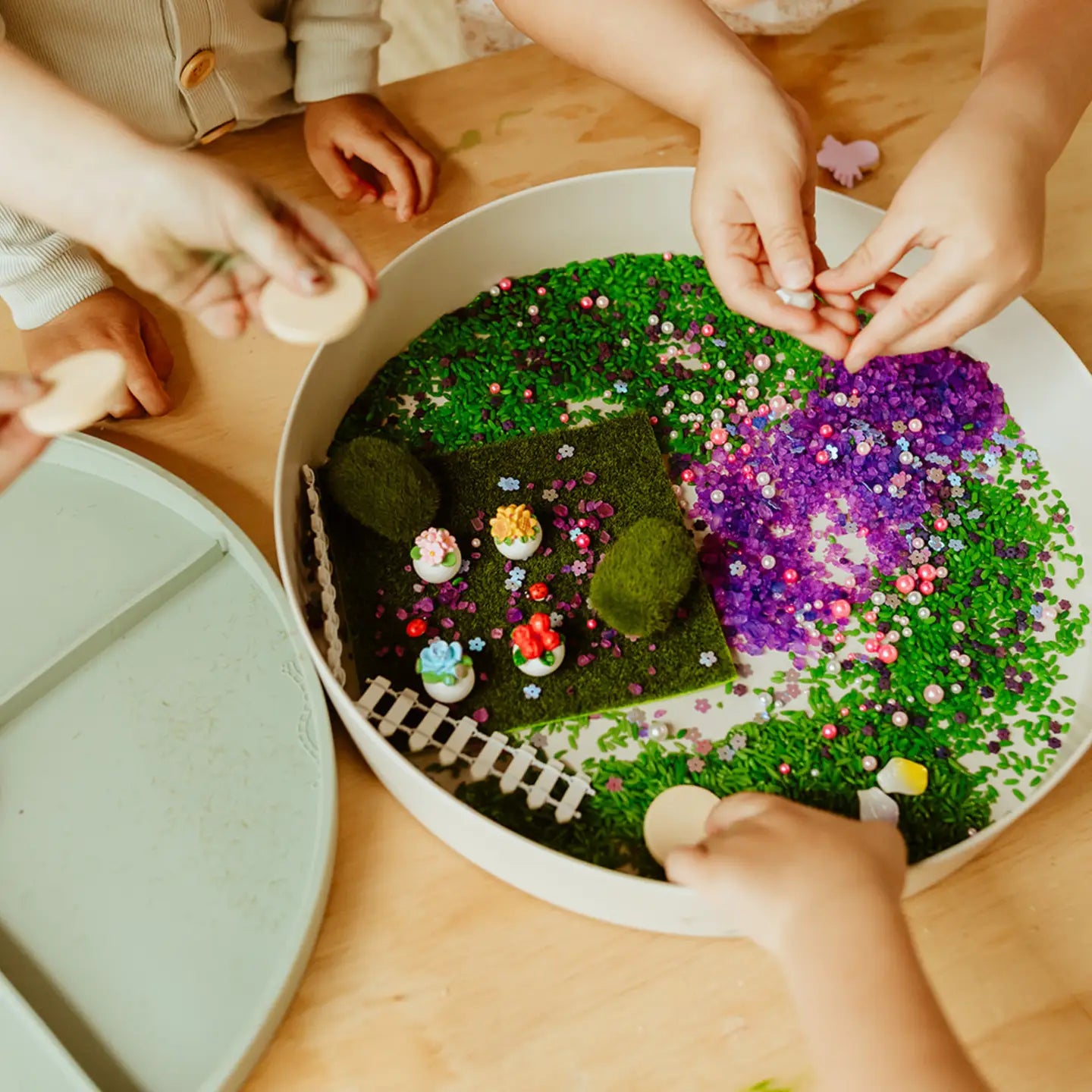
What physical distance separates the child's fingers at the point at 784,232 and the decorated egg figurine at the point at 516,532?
0.29 metres

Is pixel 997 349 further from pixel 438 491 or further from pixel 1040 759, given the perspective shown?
pixel 438 491

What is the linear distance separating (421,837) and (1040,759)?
493mm

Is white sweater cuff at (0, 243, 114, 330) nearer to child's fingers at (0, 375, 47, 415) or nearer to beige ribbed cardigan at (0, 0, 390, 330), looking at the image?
beige ribbed cardigan at (0, 0, 390, 330)

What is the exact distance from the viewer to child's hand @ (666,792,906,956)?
1.80ft

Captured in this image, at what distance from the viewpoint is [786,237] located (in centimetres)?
74

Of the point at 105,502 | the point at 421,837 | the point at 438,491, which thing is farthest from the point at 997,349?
the point at 105,502

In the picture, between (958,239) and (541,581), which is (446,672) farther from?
(958,239)

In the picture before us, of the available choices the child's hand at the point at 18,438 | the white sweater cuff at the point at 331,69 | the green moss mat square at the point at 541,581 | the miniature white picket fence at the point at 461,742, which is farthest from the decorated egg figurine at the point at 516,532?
the white sweater cuff at the point at 331,69

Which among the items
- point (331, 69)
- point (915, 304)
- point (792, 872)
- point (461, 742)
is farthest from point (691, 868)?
point (331, 69)

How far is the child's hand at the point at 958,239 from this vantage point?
705mm

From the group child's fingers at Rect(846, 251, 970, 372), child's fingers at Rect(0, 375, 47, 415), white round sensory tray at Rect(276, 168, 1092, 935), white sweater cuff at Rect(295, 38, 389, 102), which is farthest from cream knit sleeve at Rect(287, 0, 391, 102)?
child's fingers at Rect(846, 251, 970, 372)

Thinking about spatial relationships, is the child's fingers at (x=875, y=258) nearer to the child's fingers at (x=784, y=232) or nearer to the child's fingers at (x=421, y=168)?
the child's fingers at (x=784, y=232)

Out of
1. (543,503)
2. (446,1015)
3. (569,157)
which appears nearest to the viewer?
(446,1015)

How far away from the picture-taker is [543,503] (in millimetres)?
863
